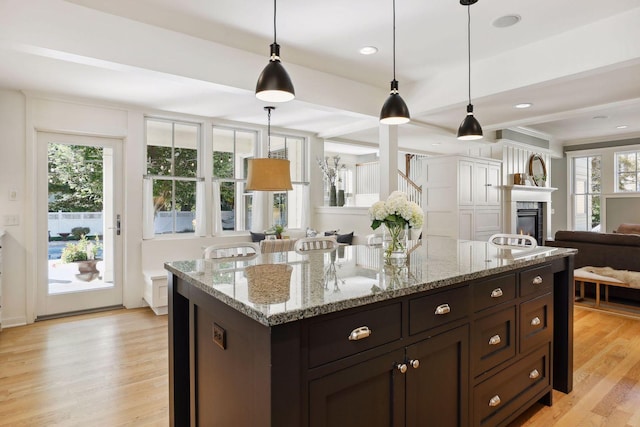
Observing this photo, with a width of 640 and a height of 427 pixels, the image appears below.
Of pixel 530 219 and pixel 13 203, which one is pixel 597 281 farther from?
pixel 13 203

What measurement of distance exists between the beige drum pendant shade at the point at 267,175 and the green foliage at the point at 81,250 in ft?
7.10

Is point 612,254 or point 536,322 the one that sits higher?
point 612,254

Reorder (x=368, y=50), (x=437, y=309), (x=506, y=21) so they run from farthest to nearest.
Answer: (x=368, y=50) < (x=506, y=21) < (x=437, y=309)

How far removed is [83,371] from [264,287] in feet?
7.57

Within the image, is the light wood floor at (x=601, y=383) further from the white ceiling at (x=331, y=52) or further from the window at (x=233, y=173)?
the window at (x=233, y=173)

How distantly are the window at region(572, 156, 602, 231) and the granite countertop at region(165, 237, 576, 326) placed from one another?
7.54 meters

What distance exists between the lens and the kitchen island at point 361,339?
1.15m

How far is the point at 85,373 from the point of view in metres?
2.77

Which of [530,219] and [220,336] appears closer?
[220,336]

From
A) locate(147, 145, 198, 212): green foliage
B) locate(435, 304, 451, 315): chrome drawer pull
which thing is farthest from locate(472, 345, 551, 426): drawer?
locate(147, 145, 198, 212): green foliage

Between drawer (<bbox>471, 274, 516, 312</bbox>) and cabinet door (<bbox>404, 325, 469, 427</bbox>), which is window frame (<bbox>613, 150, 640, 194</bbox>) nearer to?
drawer (<bbox>471, 274, 516, 312</bbox>)

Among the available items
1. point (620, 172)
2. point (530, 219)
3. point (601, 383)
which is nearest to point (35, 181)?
point (601, 383)

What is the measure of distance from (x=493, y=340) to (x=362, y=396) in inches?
35.8

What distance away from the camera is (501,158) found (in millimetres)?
6797
